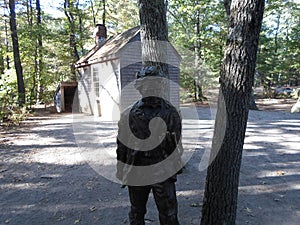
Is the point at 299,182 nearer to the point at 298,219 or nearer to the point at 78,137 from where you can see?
the point at 298,219

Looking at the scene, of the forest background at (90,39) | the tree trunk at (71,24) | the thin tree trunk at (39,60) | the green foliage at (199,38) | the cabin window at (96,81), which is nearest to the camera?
the cabin window at (96,81)

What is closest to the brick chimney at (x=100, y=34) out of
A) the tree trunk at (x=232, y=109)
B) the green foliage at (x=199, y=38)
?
the green foliage at (x=199, y=38)

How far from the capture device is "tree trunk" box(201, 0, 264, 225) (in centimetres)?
213

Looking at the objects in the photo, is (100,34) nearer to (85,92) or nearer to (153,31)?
(85,92)

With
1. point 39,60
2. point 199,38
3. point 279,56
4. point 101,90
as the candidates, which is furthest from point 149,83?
point 279,56

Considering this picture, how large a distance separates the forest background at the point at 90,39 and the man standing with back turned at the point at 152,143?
1374 cm

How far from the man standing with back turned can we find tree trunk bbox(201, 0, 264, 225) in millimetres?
602

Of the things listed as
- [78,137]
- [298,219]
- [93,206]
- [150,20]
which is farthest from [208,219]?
[78,137]

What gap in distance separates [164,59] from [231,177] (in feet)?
8.36

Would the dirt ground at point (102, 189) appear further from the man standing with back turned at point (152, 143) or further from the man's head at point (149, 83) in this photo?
the man's head at point (149, 83)

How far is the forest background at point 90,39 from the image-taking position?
16.0 metres

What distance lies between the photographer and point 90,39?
20000 millimetres

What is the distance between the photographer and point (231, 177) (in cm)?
238

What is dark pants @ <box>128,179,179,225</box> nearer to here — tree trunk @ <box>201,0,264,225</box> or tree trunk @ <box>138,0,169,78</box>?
tree trunk @ <box>201,0,264,225</box>
